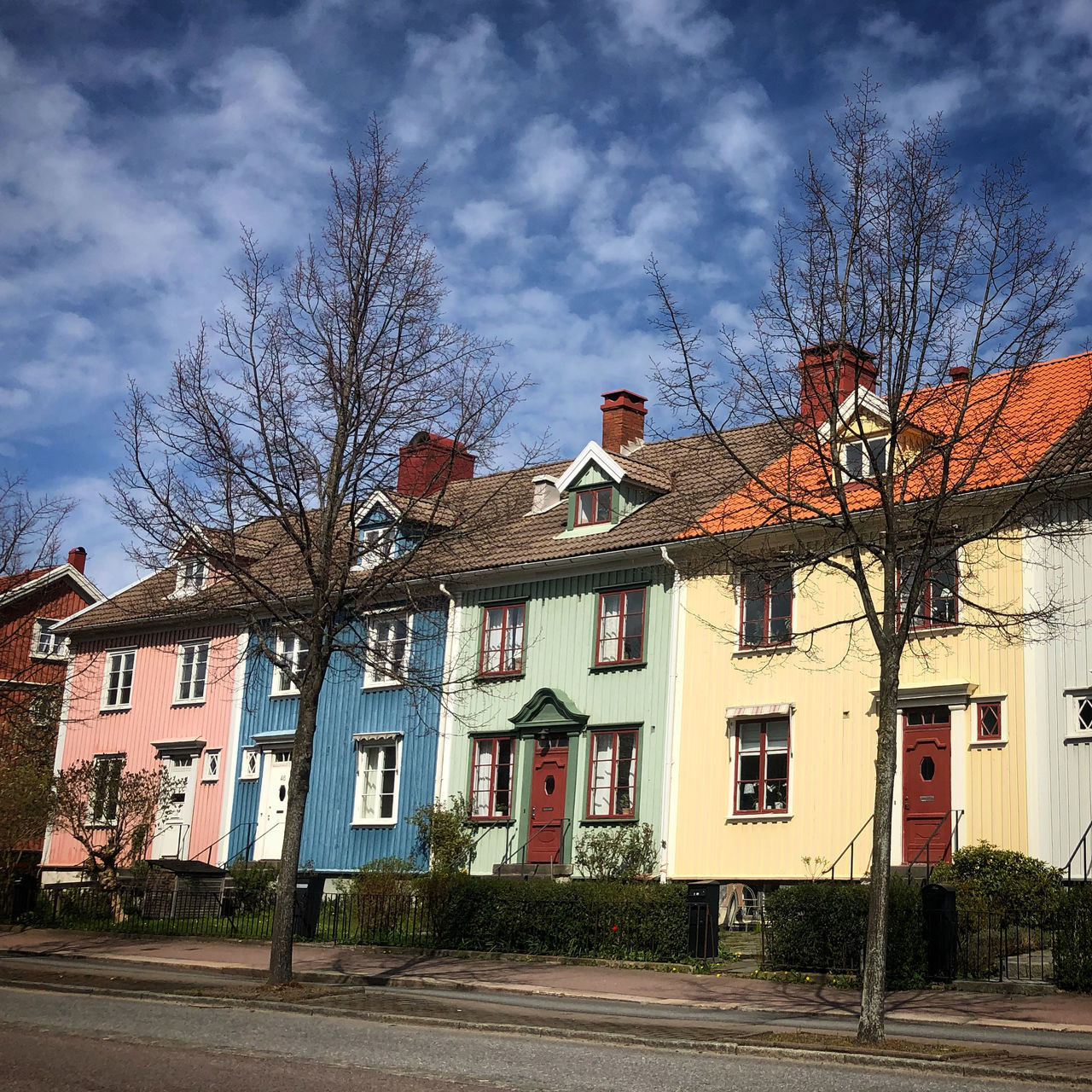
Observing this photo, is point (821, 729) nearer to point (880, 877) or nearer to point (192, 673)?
point (880, 877)

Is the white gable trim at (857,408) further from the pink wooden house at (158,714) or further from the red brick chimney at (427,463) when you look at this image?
the pink wooden house at (158,714)

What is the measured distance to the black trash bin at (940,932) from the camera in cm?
1731

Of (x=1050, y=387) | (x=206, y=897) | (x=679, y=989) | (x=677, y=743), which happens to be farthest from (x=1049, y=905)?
(x=206, y=897)

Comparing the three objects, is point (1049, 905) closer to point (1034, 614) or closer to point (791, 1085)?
point (1034, 614)

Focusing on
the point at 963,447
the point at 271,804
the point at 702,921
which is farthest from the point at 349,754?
the point at 963,447

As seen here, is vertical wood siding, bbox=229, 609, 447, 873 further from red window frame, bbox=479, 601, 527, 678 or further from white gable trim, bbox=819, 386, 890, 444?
white gable trim, bbox=819, 386, 890, 444

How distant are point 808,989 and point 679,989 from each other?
160 centimetres

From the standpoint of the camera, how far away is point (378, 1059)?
35.9 ft

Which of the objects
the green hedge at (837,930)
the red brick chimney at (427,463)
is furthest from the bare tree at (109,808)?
the green hedge at (837,930)

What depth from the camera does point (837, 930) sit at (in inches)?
711

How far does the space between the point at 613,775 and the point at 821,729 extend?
4638 mm

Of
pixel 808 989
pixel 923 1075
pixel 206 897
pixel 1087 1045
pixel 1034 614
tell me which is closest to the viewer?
pixel 923 1075

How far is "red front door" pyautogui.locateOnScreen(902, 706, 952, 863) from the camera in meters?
22.3

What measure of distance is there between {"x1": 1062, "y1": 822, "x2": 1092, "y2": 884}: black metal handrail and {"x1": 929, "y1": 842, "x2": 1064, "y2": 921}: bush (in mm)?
281
